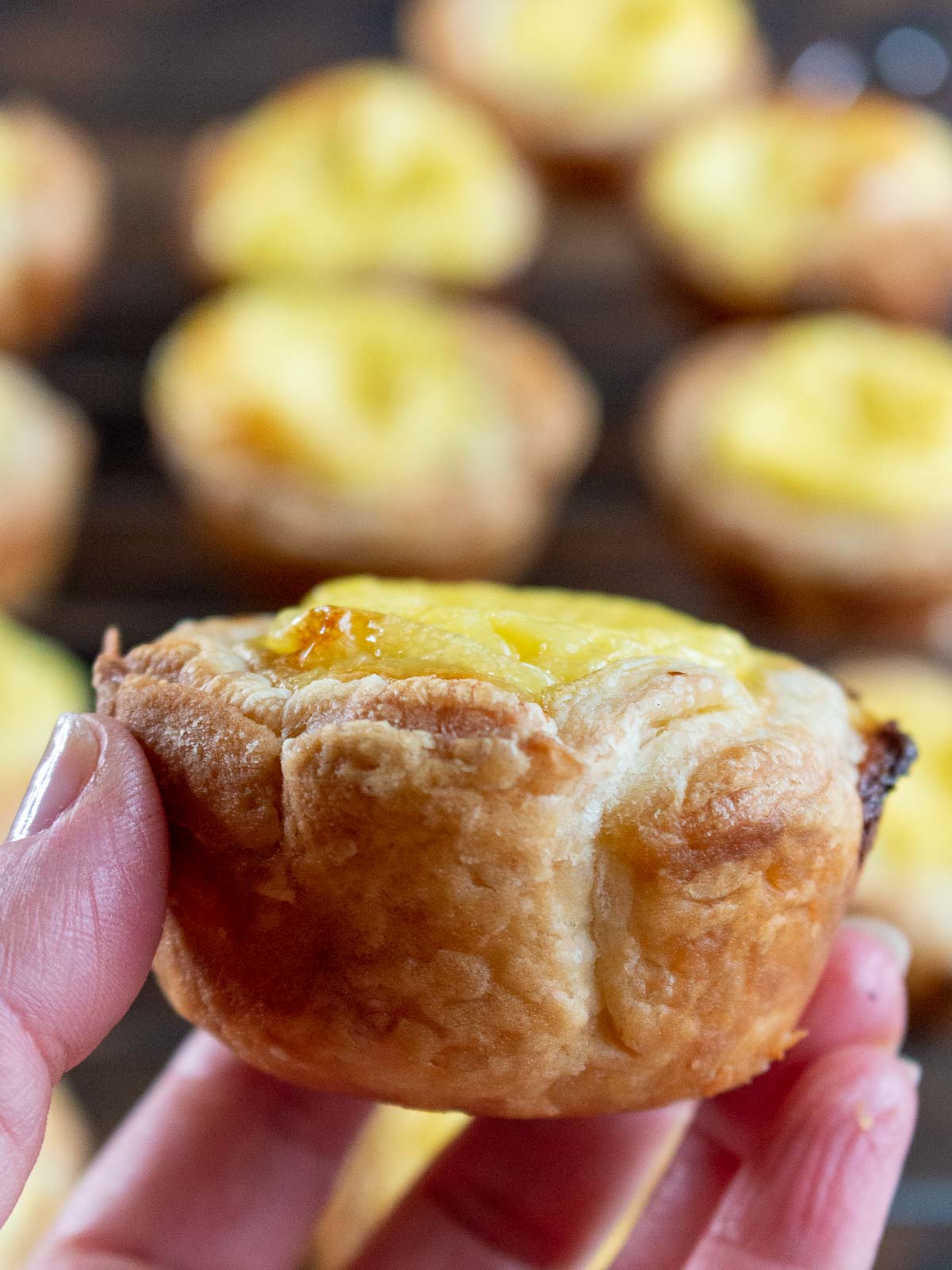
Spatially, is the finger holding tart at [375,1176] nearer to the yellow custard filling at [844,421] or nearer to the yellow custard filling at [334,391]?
the yellow custard filling at [334,391]

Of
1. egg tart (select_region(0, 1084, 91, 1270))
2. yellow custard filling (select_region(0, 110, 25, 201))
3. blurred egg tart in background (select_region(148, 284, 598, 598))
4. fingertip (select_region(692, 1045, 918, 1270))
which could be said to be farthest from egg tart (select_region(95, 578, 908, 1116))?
yellow custard filling (select_region(0, 110, 25, 201))

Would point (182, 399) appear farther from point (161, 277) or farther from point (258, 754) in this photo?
point (258, 754)

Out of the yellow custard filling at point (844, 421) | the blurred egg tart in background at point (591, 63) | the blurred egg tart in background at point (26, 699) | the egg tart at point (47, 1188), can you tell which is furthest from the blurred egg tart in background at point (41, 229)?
the egg tart at point (47, 1188)

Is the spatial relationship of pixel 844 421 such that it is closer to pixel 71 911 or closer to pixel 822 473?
pixel 822 473

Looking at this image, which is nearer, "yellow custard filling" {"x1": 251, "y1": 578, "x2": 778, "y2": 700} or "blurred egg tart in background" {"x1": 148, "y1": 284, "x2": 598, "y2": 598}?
"yellow custard filling" {"x1": 251, "y1": 578, "x2": 778, "y2": 700}

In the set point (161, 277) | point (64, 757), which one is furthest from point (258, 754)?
point (161, 277)

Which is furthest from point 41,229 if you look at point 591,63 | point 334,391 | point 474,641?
point 474,641

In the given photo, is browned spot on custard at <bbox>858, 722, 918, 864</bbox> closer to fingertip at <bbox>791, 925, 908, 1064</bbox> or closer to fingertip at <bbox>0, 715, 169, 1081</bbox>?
fingertip at <bbox>791, 925, 908, 1064</bbox>
